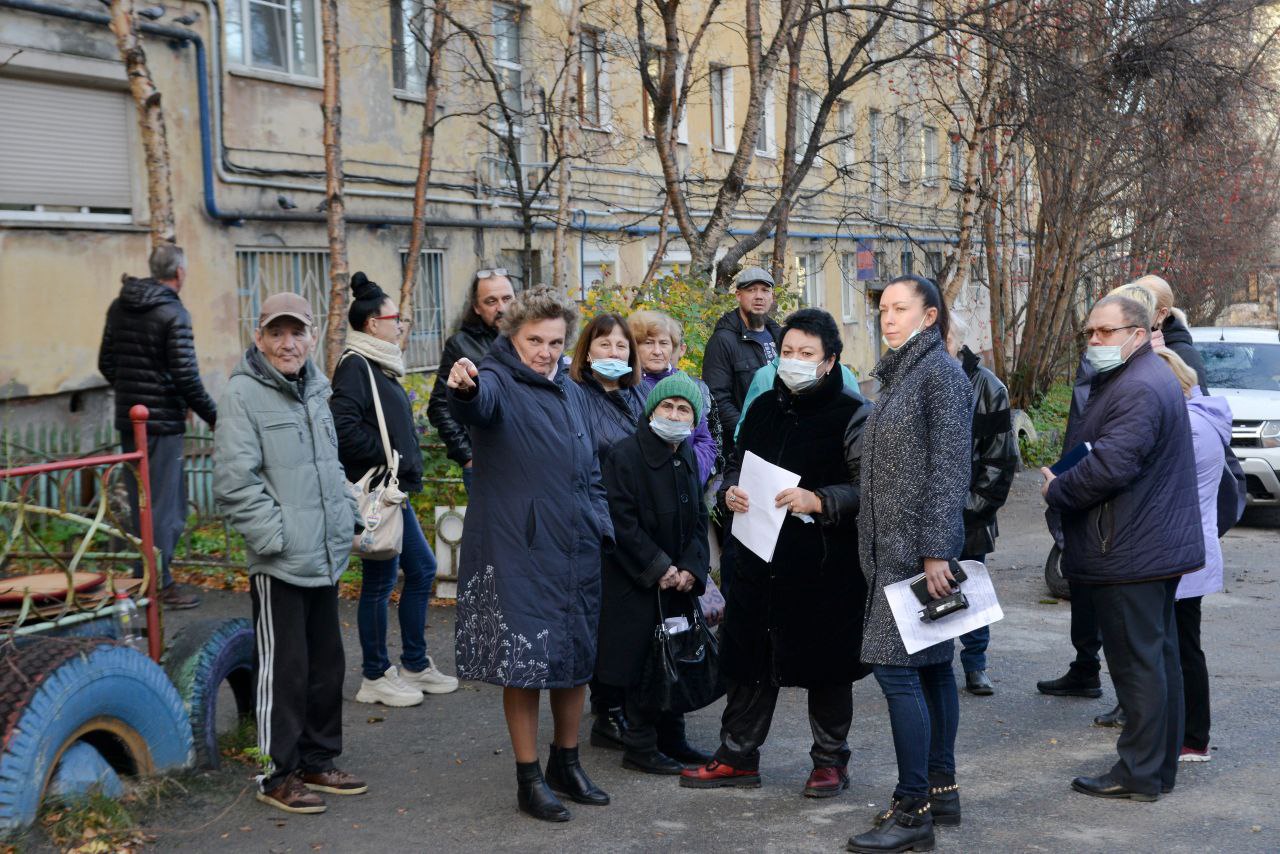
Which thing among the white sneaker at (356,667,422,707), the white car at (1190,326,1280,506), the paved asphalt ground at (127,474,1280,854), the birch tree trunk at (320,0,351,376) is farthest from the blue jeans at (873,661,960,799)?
the white car at (1190,326,1280,506)

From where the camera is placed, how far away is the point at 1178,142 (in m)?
16.8

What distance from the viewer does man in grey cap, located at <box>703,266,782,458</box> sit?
26.8ft

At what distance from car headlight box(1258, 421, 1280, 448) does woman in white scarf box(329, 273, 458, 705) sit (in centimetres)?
926

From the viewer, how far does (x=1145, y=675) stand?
5.15 metres

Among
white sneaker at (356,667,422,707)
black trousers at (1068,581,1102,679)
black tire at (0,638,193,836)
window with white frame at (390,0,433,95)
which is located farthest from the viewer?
window with white frame at (390,0,433,95)

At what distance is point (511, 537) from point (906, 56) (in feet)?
29.8

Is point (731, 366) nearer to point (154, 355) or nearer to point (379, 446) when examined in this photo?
point (379, 446)

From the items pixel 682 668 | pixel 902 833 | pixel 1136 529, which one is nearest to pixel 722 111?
pixel 682 668

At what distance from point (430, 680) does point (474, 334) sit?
5.81 ft

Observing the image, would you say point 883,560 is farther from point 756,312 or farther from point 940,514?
point 756,312

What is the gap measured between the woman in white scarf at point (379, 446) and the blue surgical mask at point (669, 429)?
4.59ft

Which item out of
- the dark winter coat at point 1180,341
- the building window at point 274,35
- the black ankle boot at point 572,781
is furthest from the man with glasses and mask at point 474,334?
the building window at point 274,35

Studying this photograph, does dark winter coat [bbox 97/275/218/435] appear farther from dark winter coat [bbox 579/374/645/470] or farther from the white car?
the white car

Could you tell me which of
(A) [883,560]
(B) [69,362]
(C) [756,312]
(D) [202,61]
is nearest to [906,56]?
(C) [756,312]
